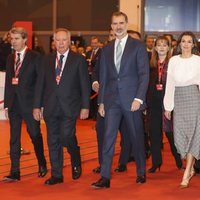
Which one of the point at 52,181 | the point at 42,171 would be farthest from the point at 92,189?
the point at 42,171

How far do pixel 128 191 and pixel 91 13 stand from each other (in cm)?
1127

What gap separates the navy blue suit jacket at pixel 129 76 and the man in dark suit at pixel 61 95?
289 millimetres

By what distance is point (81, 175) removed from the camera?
6.23m

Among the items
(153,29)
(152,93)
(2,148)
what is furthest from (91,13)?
(152,93)

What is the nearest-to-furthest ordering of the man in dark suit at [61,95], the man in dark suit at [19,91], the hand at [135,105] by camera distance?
the hand at [135,105]
the man in dark suit at [61,95]
the man in dark suit at [19,91]

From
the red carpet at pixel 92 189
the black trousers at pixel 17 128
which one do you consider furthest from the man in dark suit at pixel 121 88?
the black trousers at pixel 17 128

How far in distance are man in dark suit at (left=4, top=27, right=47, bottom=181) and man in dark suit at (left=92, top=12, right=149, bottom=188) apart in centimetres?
75

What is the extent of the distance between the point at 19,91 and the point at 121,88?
3.54ft

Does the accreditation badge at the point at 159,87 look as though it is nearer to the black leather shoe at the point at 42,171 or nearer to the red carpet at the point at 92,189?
the red carpet at the point at 92,189

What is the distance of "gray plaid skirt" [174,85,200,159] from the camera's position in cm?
559

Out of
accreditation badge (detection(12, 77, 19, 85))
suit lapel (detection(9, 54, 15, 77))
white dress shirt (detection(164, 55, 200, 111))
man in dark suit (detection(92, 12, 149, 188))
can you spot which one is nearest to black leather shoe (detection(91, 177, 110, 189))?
man in dark suit (detection(92, 12, 149, 188))

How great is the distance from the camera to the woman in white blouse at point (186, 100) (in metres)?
5.58

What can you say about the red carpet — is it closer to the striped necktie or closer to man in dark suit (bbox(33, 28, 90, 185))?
man in dark suit (bbox(33, 28, 90, 185))

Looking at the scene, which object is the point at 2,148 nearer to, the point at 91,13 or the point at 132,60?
the point at 132,60
